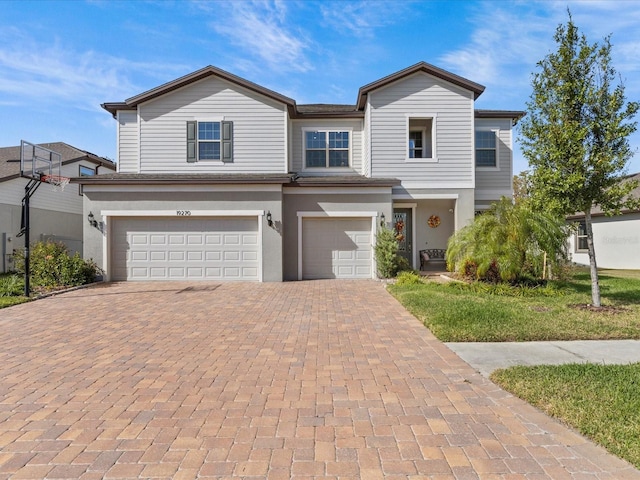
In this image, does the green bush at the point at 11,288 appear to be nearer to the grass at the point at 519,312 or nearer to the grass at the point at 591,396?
the grass at the point at 519,312

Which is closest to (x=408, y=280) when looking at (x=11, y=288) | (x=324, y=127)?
(x=324, y=127)

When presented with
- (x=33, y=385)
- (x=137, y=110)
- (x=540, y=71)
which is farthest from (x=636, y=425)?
(x=137, y=110)

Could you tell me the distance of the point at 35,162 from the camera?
11.8 meters

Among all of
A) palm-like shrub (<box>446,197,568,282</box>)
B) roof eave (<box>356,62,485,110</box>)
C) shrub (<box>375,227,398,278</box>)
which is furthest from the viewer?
roof eave (<box>356,62,485,110</box>)

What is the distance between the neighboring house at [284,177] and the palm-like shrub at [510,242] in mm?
3824

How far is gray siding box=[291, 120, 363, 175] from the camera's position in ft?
52.7

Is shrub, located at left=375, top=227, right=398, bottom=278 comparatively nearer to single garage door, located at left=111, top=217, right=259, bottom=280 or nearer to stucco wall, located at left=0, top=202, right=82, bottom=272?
single garage door, located at left=111, top=217, right=259, bottom=280

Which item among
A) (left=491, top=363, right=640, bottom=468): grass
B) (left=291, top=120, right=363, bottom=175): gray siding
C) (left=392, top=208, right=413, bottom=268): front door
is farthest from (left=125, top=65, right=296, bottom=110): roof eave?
(left=491, top=363, right=640, bottom=468): grass

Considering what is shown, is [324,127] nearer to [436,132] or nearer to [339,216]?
[339,216]

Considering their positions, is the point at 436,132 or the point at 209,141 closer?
the point at 436,132

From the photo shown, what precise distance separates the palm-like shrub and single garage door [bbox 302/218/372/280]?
3896 millimetres

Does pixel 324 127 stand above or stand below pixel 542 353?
above

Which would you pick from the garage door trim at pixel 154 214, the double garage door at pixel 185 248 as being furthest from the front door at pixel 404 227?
the double garage door at pixel 185 248

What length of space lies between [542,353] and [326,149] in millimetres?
12312
